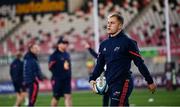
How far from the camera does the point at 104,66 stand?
1082cm

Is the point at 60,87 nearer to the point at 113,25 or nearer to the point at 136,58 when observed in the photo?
the point at 136,58

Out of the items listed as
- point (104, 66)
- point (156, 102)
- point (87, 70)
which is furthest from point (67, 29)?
point (104, 66)

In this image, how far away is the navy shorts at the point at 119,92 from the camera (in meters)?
10.3

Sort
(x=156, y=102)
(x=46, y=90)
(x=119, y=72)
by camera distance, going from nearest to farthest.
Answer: (x=119, y=72), (x=156, y=102), (x=46, y=90)

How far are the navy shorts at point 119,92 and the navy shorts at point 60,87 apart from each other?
279 inches

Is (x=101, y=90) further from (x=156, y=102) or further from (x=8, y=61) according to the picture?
(x=8, y=61)

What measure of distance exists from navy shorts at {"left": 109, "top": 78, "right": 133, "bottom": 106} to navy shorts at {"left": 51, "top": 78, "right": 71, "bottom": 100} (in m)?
7.08

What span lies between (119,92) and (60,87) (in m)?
7.27

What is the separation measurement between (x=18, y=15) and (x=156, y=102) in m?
19.4

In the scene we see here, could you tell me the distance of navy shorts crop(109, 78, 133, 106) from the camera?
10.3m

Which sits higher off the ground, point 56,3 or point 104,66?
point 56,3

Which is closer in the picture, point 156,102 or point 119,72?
point 119,72

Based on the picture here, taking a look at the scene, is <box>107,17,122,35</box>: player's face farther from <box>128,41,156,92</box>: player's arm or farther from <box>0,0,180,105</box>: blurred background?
<box>0,0,180,105</box>: blurred background

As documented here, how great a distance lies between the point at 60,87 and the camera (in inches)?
687
